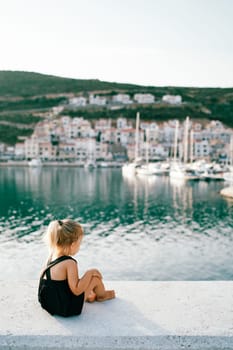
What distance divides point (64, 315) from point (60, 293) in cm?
16

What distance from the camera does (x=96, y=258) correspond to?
1141 cm

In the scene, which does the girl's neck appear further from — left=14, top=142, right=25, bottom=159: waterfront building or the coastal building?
the coastal building

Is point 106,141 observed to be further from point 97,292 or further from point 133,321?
point 133,321

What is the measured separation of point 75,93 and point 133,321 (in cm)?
11842

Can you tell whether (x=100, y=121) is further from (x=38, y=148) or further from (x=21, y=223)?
(x=21, y=223)

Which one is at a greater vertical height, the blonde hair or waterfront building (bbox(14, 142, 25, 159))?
the blonde hair

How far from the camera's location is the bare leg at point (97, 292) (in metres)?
3.40

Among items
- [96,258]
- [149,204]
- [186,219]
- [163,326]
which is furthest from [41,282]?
[149,204]

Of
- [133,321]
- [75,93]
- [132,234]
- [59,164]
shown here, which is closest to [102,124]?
[59,164]

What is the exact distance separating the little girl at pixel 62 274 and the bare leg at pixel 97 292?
14 centimetres

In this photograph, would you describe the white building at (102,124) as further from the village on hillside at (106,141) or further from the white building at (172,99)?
the white building at (172,99)

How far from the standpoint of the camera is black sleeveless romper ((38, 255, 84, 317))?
311 cm

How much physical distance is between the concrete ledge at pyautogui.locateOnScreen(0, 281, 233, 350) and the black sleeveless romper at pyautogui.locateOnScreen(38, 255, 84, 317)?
1.9 inches

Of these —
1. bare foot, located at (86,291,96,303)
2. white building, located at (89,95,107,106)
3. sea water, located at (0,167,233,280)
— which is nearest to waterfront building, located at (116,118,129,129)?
white building, located at (89,95,107,106)
